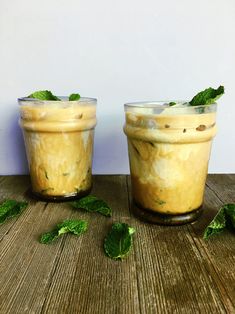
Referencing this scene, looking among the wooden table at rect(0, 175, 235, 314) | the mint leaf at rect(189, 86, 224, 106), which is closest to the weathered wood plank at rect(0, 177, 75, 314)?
the wooden table at rect(0, 175, 235, 314)

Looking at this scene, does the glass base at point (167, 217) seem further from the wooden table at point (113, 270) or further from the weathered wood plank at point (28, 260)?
the weathered wood plank at point (28, 260)

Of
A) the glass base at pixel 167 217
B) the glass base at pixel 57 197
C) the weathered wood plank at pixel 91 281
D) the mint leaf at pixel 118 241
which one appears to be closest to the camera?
the weathered wood plank at pixel 91 281

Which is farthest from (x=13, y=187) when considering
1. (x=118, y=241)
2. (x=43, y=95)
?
(x=118, y=241)

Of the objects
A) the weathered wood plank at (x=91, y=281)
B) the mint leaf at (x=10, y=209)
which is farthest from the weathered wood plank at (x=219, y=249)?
the mint leaf at (x=10, y=209)

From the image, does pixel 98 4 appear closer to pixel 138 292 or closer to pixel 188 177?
pixel 188 177

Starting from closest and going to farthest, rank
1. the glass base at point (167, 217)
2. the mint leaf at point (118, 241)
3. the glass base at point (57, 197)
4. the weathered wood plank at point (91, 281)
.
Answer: the weathered wood plank at point (91, 281), the mint leaf at point (118, 241), the glass base at point (167, 217), the glass base at point (57, 197)

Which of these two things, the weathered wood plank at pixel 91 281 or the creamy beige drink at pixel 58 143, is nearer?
the weathered wood plank at pixel 91 281

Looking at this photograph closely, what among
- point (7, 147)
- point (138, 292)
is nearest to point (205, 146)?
point (138, 292)
